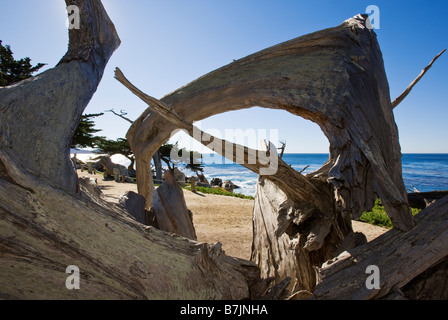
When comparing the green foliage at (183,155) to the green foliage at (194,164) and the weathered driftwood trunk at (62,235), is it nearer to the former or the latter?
the green foliage at (194,164)

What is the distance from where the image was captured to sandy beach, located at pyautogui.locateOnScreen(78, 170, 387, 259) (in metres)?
6.04

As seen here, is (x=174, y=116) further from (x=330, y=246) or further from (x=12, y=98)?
(x=330, y=246)

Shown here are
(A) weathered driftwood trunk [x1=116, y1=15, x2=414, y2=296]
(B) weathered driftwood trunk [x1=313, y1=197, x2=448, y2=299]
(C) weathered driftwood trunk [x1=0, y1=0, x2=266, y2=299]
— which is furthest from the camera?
(A) weathered driftwood trunk [x1=116, y1=15, x2=414, y2=296]

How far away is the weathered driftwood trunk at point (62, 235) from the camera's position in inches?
57.6

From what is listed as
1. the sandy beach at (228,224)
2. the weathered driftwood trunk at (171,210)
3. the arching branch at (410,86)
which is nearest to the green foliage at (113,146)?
the sandy beach at (228,224)

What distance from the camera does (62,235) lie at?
151cm

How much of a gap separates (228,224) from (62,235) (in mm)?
6724

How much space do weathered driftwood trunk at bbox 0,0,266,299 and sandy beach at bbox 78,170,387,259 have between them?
2.36 metres

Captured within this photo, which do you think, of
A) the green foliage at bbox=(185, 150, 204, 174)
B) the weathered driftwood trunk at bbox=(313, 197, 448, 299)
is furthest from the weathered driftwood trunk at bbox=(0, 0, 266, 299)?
the green foliage at bbox=(185, 150, 204, 174)

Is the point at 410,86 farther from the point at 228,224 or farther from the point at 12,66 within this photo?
the point at 12,66

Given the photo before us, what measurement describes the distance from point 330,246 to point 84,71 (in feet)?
9.08

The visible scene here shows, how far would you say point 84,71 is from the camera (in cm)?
199

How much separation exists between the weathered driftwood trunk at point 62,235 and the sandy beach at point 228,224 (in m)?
2.36

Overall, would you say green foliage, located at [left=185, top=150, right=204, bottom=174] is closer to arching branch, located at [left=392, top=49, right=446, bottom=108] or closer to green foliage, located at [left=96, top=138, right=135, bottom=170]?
green foliage, located at [left=96, top=138, right=135, bottom=170]
